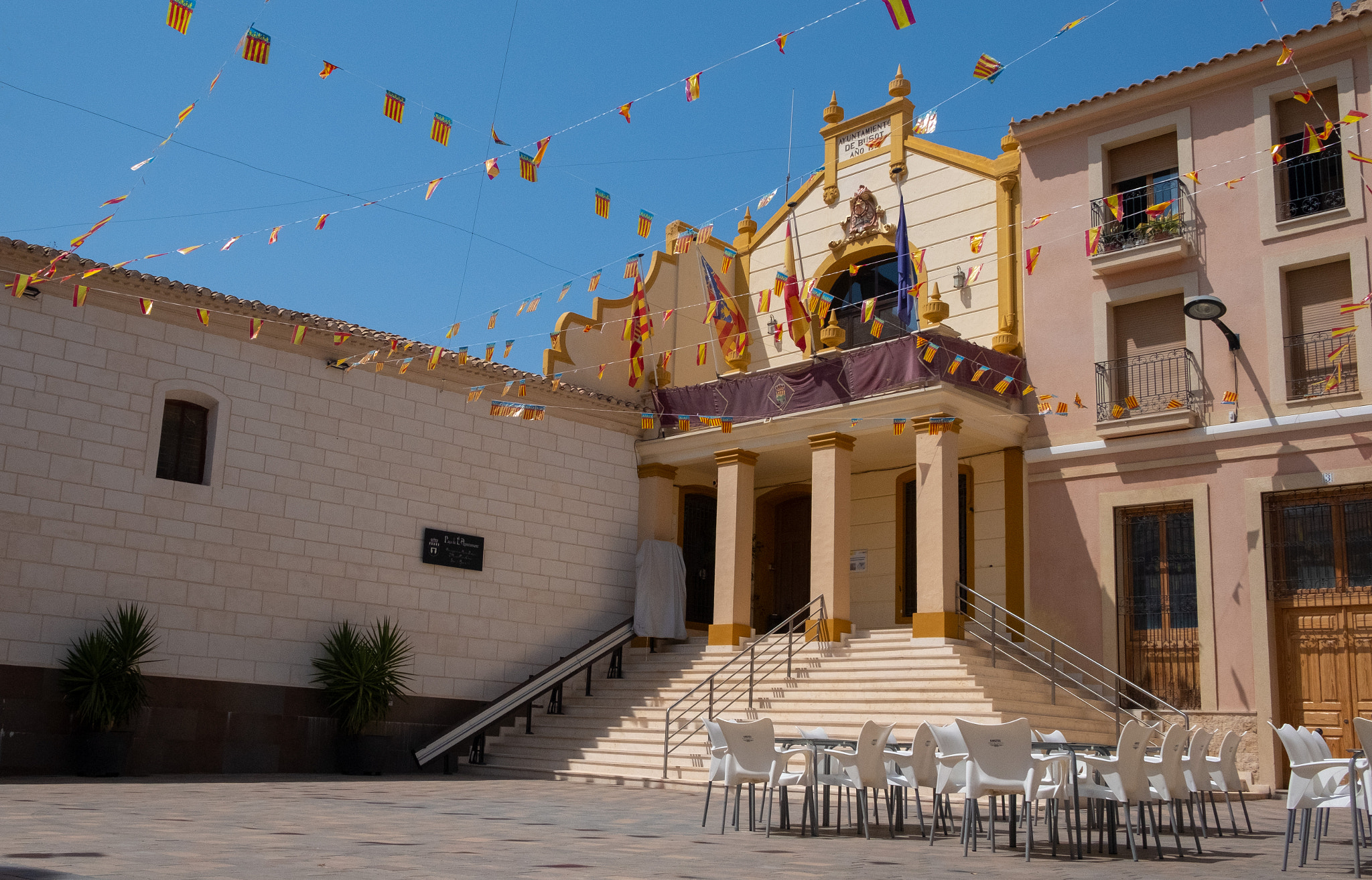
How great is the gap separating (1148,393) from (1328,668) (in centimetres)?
382

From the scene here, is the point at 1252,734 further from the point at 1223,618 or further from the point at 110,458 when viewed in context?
the point at 110,458

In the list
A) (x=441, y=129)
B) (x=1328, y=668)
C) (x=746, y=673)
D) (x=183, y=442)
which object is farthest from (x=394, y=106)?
(x=1328, y=668)

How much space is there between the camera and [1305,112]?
1444 centimetres

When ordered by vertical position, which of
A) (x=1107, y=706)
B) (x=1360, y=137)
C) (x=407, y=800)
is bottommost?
(x=407, y=800)

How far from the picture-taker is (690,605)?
18781mm

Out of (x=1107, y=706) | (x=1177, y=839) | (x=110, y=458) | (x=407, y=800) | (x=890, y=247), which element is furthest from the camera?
(x=890, y=247)

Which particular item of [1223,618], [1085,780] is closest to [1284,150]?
[1223,618]

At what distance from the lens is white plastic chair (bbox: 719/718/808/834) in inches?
330

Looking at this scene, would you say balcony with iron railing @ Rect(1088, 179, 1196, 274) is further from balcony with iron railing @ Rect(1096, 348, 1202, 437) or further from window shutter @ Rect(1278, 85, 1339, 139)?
window shutter @ Rect(1278, 85, 1339, 139)

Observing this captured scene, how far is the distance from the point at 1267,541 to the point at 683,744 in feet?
23.1

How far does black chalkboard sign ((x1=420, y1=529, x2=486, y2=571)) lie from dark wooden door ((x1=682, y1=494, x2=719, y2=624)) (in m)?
3.72

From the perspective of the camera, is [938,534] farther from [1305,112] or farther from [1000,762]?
[1000,762]

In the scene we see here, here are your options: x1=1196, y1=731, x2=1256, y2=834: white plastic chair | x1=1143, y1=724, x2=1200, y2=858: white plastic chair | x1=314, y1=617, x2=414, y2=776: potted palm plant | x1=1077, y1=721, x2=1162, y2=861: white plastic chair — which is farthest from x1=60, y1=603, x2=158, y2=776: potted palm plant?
x1=1196, y1=731, x2=1256, y2=834: white plastic chair

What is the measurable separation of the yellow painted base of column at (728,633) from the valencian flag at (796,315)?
4.43 m
